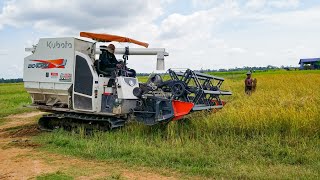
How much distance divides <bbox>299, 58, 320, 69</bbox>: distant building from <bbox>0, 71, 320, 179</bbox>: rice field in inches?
2496

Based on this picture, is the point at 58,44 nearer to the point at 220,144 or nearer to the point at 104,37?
the point at 104,37

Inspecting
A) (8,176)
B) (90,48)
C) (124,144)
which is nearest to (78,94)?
(90,48)

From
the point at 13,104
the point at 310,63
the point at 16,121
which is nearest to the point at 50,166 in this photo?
the point at 16,121

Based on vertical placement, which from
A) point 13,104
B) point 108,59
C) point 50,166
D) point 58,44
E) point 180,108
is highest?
point 58,44

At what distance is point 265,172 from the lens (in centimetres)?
633

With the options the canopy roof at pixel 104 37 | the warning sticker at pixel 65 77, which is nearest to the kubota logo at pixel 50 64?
the warning sticker at pixel 65 77

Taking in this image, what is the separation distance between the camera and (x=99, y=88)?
10.4 meters

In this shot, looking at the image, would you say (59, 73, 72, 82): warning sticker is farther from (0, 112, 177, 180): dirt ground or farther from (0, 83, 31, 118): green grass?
(0, 83, 31, 118): green grass

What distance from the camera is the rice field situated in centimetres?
666

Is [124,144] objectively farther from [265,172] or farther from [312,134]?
[312,134]

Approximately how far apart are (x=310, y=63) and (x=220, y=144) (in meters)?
73.6

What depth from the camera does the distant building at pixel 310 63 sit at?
228ft

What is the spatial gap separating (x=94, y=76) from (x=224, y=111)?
378 centimetres

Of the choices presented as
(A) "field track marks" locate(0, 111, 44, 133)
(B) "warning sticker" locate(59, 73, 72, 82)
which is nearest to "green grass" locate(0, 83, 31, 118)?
(A) "field track marks" locate(0, 111, 44, 133)
